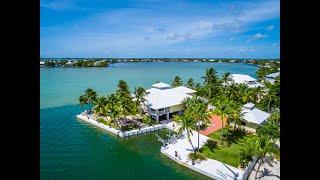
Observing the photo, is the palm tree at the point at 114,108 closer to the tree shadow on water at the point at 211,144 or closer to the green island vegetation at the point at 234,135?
the green island vegetation at the point at 234,135

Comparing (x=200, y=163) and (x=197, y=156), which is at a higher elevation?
(x=197, y=156)

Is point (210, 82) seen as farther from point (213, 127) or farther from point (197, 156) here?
point (197, 156)

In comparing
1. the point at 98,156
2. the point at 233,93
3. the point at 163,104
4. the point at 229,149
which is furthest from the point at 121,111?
the point at 233,93

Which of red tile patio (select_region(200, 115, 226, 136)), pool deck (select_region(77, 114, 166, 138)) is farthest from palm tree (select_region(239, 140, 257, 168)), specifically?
pool deck (select_region(77, 114, 166, 138))

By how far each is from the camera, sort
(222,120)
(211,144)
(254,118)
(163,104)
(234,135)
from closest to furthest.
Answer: (211,144), (222,120), (234,135), (254,118), (163,104)

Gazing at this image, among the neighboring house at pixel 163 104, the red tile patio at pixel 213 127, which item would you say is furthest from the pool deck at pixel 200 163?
the neighboring house at pixel 163 104

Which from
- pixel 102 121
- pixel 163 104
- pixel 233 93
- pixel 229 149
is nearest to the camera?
pixel 229 149
